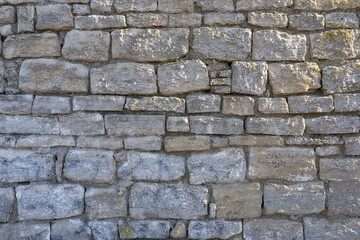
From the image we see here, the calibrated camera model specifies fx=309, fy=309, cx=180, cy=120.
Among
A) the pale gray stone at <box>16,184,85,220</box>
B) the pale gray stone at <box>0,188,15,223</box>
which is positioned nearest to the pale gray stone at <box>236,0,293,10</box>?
the pale gray stone at <box>16,184,85,220</box>

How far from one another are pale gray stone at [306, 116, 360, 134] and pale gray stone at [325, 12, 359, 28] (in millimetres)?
779

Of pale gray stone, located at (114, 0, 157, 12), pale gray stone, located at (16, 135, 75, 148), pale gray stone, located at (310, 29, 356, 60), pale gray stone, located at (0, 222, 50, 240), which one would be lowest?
pale gray stone, located at (0, 222, 50, 240)

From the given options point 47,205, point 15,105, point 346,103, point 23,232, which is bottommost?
point 23,232

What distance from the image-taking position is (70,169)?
2.49 meters

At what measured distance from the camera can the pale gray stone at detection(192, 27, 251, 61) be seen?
2.54 meters

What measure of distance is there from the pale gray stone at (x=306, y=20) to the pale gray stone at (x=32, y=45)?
1961 mm

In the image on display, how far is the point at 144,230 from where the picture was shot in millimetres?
2461

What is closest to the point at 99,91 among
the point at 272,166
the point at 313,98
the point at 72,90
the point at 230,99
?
the point at 72,90

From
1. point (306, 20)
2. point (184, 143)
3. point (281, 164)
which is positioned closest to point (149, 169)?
point (184, 143)

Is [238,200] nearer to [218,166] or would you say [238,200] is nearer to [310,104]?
[218,166]

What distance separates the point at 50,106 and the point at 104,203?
90 cm

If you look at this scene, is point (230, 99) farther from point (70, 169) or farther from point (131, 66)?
Answer: point (70, 169)

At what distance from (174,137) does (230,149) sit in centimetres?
47

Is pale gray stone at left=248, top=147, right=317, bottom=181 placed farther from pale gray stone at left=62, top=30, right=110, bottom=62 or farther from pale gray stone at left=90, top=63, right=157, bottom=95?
pale gray stone at left=62, top=30, right=110, bottom=62
